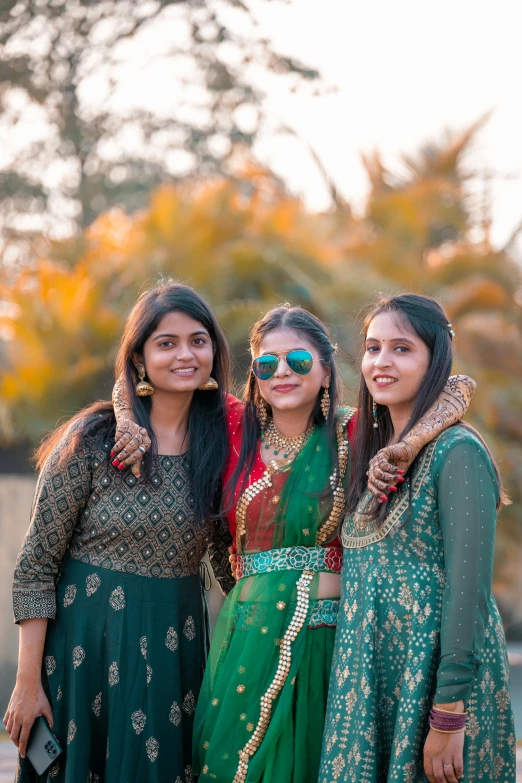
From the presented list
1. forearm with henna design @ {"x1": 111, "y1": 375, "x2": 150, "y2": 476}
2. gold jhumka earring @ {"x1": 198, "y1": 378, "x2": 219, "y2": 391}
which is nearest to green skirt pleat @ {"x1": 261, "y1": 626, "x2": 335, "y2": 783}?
forearm with henna design @ {"x1": 111, "y1": 375, "x2": 150, "y2": 476}

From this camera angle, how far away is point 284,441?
3.44 m

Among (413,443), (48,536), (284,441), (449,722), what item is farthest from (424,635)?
(48,536)

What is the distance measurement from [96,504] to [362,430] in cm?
92

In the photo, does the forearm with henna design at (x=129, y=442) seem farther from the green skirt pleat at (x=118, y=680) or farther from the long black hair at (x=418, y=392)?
the long black hair at (x=418, y=392)

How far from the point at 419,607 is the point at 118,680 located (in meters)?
1.07

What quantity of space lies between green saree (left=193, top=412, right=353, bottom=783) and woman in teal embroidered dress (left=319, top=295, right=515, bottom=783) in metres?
0.17

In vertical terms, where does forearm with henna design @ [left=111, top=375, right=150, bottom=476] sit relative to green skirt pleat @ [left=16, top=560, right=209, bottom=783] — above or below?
above

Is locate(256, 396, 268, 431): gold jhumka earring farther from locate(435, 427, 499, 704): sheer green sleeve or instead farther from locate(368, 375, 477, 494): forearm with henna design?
locate(435, 427, 499, 704): sheer green sleeve

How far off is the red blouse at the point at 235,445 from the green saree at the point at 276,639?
0.03m

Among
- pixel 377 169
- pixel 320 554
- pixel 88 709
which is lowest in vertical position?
pixel 88 709

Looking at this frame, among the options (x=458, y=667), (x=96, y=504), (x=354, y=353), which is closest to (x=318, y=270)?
(x=354, y=353)

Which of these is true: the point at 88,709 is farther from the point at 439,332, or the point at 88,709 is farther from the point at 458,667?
the point at 439,332

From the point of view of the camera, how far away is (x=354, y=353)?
25.1 feet

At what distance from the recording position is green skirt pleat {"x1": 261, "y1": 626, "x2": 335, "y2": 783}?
3088 mm
